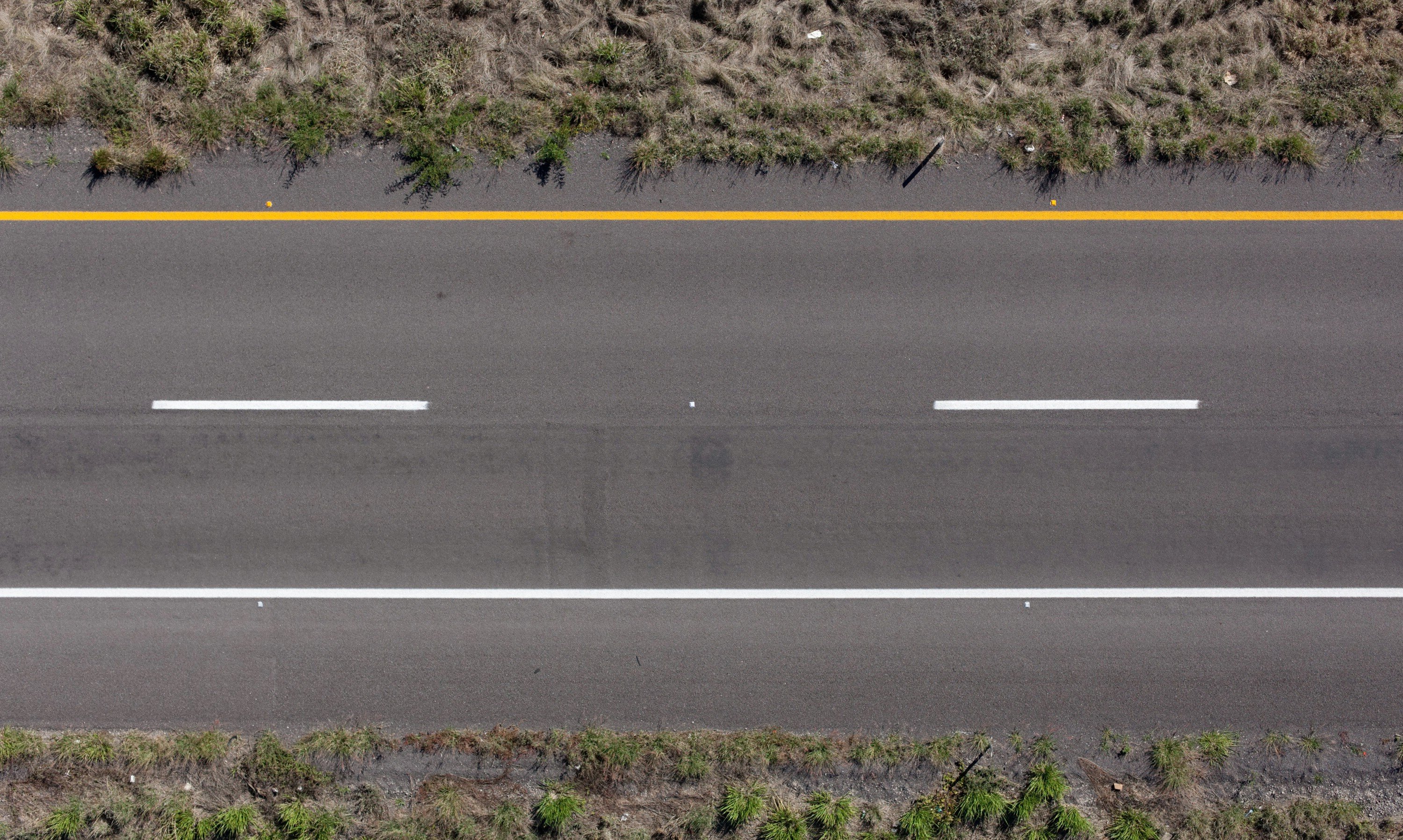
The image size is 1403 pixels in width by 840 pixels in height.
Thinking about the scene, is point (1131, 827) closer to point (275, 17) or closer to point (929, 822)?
point (929, 822)

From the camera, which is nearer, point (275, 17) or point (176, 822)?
point (176, 822)

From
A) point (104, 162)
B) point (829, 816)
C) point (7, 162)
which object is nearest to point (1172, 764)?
point (829, 816)

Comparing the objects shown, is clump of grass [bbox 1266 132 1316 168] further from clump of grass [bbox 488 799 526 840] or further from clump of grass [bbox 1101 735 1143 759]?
clump of grass [bbox 488 799 526 840]

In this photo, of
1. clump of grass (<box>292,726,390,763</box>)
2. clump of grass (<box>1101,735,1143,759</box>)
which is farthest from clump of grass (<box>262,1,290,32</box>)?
clump of grass (<box>1101,735,1143,759</box>)

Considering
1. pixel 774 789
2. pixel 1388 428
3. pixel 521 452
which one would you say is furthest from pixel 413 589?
pixel 1388 428

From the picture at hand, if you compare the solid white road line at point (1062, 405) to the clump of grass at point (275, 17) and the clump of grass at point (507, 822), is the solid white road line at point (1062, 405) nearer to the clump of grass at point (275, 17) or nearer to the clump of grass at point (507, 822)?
the clump of grass at point (507, 822)

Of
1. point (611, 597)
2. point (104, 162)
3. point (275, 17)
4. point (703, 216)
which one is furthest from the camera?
point (275, 17)

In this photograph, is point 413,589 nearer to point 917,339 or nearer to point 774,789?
point 774,789
